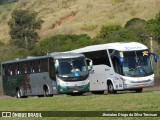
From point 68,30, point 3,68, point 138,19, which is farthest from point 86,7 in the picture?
point 3,68

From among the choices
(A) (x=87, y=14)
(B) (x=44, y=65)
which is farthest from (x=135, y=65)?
(A) (x=87, y=14)

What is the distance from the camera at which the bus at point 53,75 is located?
3525 cm

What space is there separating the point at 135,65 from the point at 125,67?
0.64 meters

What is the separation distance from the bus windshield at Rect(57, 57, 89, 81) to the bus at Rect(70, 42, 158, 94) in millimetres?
1438

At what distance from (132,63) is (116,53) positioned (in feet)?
3.94

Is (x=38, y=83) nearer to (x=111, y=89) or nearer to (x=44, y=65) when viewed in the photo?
(x=44, y=65)

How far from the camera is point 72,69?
3541 centimetres


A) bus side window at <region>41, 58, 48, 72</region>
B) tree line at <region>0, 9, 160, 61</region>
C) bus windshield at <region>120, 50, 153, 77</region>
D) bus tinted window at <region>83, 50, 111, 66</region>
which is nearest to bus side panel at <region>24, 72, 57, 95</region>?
bus side window at <region>41, 58, 48, 72</region>

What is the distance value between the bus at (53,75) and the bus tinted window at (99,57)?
0.58m

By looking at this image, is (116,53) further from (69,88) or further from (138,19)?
(138,19)

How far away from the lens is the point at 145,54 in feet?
116

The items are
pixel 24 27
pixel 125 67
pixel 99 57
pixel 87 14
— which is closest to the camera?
pixel 125 67

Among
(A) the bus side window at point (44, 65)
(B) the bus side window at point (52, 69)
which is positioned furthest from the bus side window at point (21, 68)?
(B) the bus side window at point (52, 69)

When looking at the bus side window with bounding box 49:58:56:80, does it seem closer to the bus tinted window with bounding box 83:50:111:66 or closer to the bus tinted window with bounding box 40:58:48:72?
the bus tinted window with bounding box 40:58:48:72
